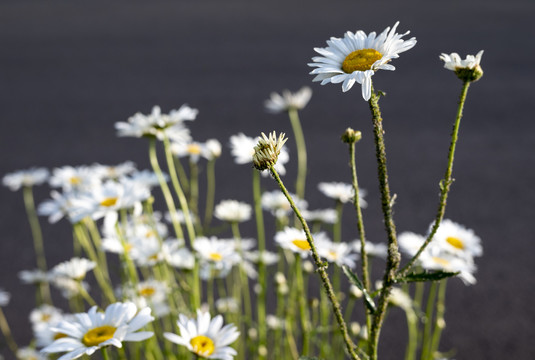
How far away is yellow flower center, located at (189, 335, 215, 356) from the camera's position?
1.99ft

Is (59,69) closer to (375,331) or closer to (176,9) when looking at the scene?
(176,9)

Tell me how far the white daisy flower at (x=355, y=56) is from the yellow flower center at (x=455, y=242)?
0.48m

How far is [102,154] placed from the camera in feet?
9.09

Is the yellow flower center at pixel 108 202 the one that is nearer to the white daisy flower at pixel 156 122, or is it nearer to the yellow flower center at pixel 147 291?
the white daisy flower at pixel 156 122

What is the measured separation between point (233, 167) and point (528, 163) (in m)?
1.46

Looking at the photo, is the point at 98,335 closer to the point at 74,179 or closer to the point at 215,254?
the point at 215,254

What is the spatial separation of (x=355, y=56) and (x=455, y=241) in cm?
52

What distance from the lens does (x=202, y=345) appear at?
0.62 metres

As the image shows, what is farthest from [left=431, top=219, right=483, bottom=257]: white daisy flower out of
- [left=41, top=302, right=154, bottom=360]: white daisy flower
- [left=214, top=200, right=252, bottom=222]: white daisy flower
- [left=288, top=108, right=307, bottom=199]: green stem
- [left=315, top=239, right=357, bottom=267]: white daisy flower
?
[left=41, top=302, right=154, bottom=360]: white daisy flower

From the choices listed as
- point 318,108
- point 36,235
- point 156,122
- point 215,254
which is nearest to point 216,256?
point 215,254

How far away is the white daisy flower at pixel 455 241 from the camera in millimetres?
884

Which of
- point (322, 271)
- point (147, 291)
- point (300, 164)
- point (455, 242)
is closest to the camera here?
point (322, 271)

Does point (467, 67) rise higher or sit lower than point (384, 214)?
higher

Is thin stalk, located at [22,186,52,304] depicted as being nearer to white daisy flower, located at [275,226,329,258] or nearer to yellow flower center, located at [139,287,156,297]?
yellow flower center, located at [139,287,156,297]
